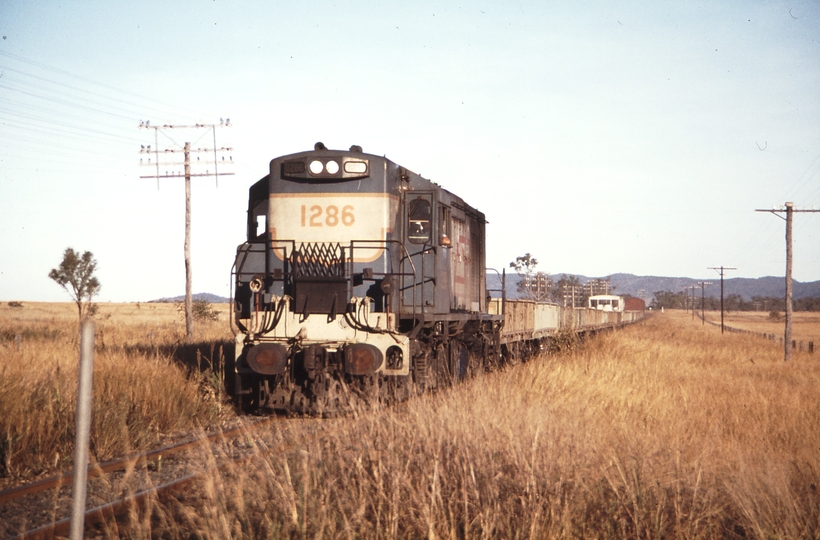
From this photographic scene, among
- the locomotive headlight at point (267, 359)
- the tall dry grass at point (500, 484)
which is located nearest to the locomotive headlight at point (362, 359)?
the locomotive headlight at point (267, 359)

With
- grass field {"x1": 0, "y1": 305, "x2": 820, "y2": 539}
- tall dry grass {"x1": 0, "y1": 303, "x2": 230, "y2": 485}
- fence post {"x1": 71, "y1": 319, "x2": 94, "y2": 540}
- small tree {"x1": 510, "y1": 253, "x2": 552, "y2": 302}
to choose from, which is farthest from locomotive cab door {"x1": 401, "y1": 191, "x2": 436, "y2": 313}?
small tree {"x1": 510, "y1": 253, "x2": 552, "y2": 302}

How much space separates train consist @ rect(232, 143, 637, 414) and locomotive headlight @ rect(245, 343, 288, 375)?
0.5 inches

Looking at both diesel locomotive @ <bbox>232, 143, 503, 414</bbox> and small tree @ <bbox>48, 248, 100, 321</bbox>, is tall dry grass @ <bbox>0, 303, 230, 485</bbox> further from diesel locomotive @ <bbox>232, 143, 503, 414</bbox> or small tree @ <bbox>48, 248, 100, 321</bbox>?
small tree @ <bbox>48, 248, 100, 321</bbox>

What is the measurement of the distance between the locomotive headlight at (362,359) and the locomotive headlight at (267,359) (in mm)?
834

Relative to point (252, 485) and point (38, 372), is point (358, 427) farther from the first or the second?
point (38, 372)

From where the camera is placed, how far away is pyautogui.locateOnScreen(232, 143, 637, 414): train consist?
9562 mm

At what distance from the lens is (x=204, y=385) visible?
1054 cm

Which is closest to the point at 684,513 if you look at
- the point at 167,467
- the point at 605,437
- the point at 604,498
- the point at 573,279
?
the point at 604,498

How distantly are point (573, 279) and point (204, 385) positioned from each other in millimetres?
124222

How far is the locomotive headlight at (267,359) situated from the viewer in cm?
934

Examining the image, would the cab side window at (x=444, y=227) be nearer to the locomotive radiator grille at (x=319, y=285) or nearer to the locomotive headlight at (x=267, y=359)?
the locomotive radiator grille at (x=319, y=285)

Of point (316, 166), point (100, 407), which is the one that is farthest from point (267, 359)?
point (316, 166)

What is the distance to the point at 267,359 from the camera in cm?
936

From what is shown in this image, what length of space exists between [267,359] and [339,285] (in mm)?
1366
